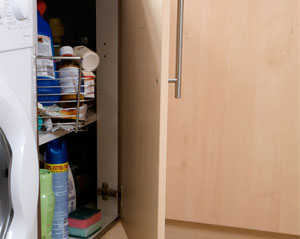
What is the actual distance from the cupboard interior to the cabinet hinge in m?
0.01

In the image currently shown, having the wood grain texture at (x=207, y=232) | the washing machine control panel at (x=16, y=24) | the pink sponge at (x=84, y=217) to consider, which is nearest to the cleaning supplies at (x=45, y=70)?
the washing machine control panel at (x=16, y=24)

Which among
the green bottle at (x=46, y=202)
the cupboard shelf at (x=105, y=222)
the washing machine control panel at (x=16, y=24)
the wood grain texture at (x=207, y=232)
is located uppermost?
the washing machine control panel at (x=16, y=24)

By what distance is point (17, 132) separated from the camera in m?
0.92

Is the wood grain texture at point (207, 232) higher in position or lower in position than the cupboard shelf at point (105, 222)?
lower

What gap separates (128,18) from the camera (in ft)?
4.50

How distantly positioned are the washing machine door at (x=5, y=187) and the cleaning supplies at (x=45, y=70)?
289 mm

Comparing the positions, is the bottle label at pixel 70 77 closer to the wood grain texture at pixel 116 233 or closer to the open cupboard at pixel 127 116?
the open cupboard at pixel 127 116

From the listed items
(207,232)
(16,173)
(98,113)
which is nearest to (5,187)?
(16,173)

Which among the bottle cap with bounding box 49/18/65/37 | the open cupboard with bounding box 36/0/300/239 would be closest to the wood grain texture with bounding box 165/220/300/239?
the open cupboard with bounding box 36/0/300/239

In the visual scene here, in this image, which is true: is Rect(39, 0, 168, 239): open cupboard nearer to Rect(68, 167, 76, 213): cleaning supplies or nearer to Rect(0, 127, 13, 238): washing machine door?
Rect(68, 167, 76, 213): cleaning supplies

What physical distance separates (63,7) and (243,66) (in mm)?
684

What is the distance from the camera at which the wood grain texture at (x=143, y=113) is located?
40.7 inches

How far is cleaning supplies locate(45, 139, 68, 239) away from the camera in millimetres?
1289

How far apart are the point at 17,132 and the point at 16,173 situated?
81 millimetres
